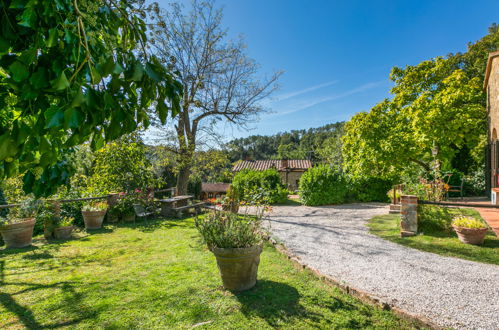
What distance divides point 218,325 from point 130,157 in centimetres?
781

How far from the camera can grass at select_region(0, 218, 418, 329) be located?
2.59 meters

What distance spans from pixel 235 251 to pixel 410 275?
2653 millimetres

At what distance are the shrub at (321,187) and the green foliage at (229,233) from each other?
889 centimetres

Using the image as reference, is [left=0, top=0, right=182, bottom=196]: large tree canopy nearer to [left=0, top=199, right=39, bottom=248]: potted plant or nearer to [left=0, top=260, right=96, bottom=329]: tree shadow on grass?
[left=0, top=260, right=96, bottom=329]: tree shadow on grass

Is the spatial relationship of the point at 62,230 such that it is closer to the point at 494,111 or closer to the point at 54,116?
the point at 54,116

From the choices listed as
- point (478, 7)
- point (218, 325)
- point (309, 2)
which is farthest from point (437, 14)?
point (218, 325)

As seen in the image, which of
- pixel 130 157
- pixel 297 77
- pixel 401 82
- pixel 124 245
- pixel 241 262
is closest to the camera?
pixel 241 262

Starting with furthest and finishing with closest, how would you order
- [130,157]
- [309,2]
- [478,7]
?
[130,157] < [309,2] < [478,7]

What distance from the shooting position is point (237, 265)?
3.11 metres

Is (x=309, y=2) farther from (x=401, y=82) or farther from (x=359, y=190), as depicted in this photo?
(x=359, y=190)

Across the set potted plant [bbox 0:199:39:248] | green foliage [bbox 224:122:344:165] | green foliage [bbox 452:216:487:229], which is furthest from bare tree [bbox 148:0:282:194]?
green foliage [bbox 224:122:344:165]

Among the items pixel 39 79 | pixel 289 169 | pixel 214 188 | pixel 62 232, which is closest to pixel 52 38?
pixel 39 79

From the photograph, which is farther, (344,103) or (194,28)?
(344,103)

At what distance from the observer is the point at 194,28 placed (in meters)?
10.4
